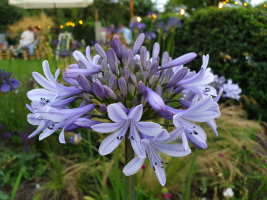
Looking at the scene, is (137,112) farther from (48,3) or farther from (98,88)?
(48,3)

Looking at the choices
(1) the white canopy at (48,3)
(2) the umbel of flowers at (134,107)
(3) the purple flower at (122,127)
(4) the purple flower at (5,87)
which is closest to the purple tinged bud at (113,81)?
(2) the umbel of flowers at (134,107)

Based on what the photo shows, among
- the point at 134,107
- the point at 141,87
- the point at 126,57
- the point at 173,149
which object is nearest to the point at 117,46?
the point at 126,57

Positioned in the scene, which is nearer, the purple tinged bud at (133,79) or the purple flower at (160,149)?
the purple flower at (160,149)

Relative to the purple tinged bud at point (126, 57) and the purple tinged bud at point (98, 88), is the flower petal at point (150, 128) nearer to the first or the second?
the purple tinged bud at point (98, 88)

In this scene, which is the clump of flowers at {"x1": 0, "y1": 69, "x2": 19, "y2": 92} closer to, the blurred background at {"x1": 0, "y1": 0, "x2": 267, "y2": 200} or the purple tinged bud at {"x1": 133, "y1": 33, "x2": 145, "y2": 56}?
the blurred background at {"x1": 0, "y1": 0, "x2": 267, "y2": 200}

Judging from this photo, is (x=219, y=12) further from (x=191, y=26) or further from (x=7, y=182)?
→ (x=7, y=182)

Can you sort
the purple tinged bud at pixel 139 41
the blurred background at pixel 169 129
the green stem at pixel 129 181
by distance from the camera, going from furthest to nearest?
the blurred background at pixel 169 129 → the purple tinged bud at pixel 139 41 → the green stem at pixel 129 181
